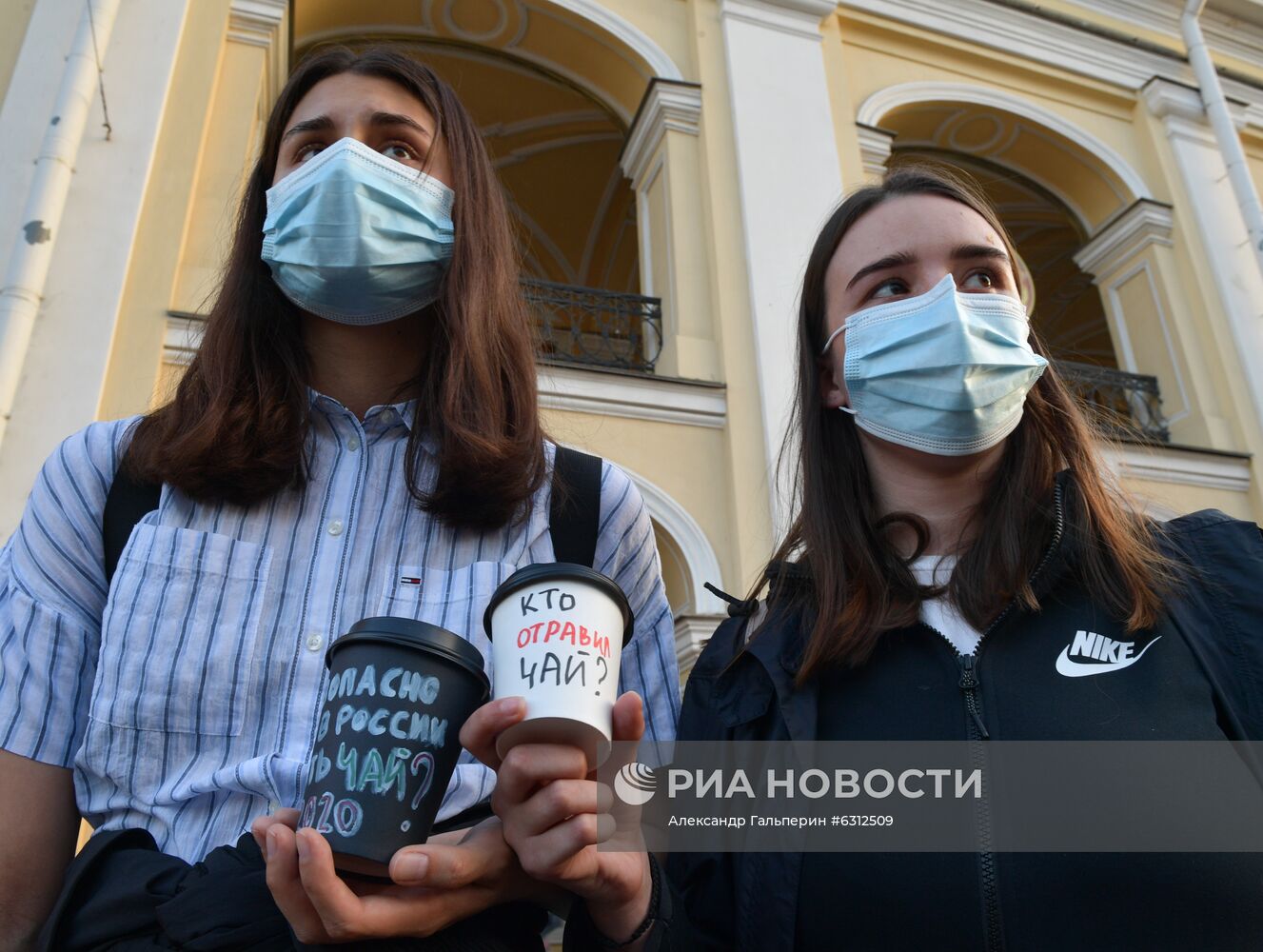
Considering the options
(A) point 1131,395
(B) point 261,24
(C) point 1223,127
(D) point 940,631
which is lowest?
(D) point 940,631

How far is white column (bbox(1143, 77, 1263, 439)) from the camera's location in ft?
28.8

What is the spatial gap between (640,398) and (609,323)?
3.22 ft

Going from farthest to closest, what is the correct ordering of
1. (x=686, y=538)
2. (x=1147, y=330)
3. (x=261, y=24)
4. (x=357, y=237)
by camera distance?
1. (x=1147, y=330)
2. (x=261, y=24)
3. (x=686, y=538)
4. (x=357, y=237)

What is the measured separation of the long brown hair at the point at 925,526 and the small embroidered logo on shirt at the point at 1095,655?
1.7 inches

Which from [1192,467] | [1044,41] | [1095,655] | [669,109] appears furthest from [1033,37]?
[1095,655]

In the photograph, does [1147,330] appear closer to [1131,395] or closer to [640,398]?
[1131,395]

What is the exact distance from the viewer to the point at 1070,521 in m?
1.75

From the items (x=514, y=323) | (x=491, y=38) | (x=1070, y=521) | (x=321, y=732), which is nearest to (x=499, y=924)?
(x=321, y=732)

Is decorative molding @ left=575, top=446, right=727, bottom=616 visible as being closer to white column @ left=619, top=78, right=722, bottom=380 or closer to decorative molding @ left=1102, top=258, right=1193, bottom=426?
white column @ left=619, top=78, right=722, bottom=380

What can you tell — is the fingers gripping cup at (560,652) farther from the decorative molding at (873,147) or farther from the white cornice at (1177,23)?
the white cornice at (1177,23)

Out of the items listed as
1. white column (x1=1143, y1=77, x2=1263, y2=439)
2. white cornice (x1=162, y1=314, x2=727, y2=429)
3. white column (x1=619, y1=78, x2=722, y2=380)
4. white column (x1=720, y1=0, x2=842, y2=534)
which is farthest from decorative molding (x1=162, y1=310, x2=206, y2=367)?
white column (x1=1143, y1=77, x2=1263, y2=439)

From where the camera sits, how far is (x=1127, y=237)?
31.0 ft

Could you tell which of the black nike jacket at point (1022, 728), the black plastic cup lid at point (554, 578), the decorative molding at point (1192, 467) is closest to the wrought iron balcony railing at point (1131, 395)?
the decorative molding at point (1192, 467)

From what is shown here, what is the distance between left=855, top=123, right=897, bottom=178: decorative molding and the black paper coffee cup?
8.05 m
